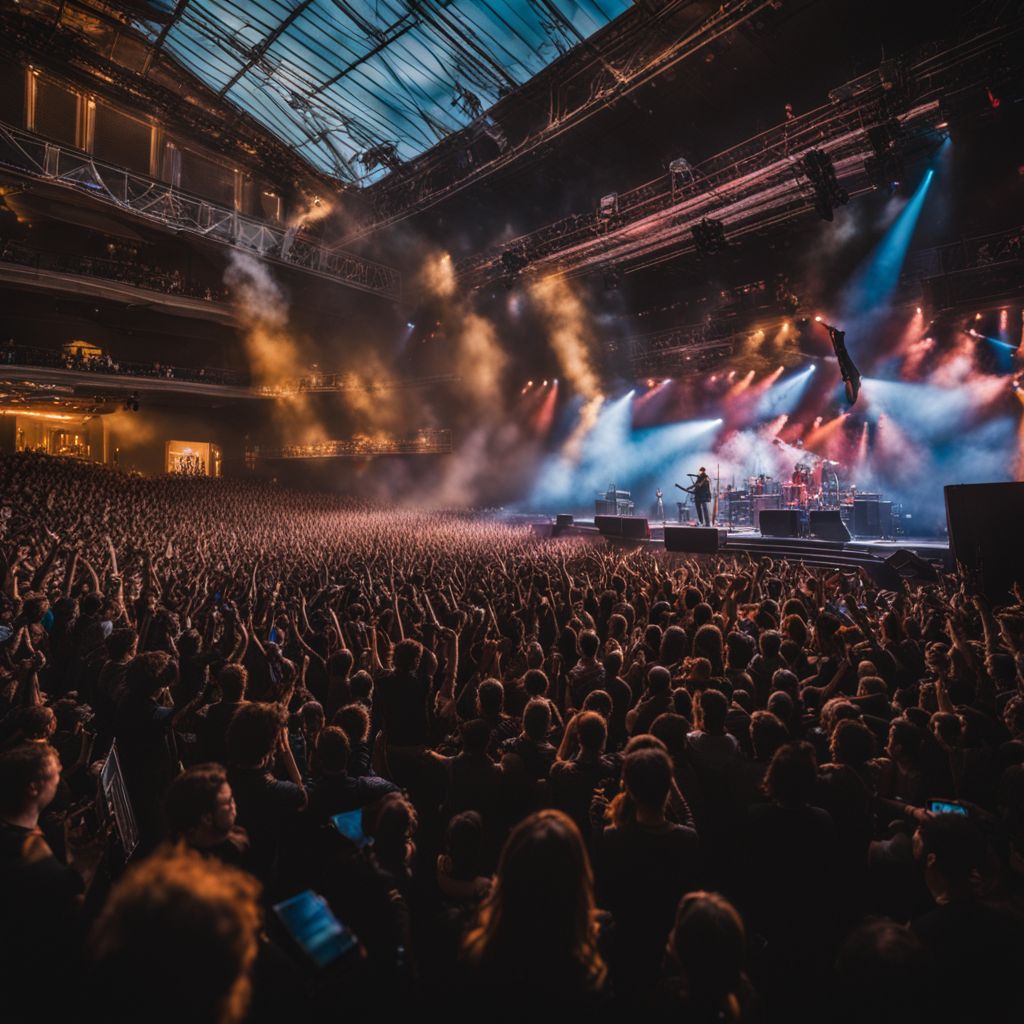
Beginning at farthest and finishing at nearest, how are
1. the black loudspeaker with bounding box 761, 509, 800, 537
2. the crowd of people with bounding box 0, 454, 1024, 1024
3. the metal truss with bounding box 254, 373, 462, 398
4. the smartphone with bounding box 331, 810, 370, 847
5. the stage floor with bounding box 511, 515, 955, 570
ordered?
1. the metal truss with bounding box 254, 373, 462, 398
2. the black loudspeaker with bounding box 761, 509, 800, 537
3. the stage floor with bounding box 511, 515, 955, 570
4. the smartphone with bounding box 331, 810, 370, 847
5. the crowd of people with bounding box 0, 454, 1024, 1024

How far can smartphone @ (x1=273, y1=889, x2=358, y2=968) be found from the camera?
1199 mm

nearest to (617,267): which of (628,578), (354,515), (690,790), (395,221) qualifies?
(395,221)

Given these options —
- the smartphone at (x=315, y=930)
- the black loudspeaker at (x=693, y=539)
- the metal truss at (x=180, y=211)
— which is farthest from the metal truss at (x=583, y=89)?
the smartphone at (x=315, y=930)

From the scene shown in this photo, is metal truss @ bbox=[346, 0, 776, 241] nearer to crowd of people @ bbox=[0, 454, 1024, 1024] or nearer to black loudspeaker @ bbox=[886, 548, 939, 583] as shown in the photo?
black loudspeaker @ bbox=[886, 548, 939, 583]

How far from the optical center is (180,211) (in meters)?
19.1

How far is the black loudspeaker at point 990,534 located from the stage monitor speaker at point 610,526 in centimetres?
717

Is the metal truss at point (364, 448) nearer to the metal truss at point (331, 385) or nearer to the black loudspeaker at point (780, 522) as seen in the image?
the metal truss at point (331, 385)

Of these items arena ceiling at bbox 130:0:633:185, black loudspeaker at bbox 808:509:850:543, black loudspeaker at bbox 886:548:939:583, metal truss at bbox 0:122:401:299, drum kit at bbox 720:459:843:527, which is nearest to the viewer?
black loudspeaker at bbox 886:548:939:583

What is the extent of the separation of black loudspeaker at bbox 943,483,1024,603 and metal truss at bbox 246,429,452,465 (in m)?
20.9

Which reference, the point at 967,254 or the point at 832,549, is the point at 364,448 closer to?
the point at 832,549

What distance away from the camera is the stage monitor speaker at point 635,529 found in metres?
13.5

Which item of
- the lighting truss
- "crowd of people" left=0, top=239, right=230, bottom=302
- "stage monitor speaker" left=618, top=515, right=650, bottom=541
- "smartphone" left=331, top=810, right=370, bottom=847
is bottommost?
"smartphone" left=331, top=810, right=370, bottom=847

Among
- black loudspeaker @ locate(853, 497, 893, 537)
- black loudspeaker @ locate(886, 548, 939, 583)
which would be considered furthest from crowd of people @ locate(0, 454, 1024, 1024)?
black loudspeaker @ locate(853, 497, 893, 537)

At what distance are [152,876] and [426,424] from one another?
87.1 ft
